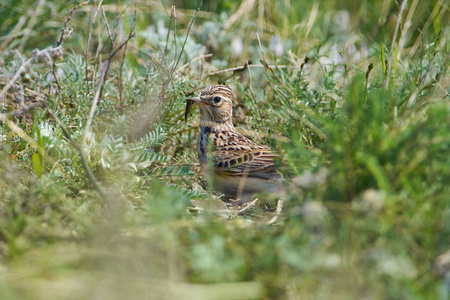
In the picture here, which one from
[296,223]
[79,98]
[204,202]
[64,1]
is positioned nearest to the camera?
[296,223]

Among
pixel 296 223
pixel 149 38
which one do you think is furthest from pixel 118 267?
pixel 149 38

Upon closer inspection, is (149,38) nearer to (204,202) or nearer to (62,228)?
(204,202)

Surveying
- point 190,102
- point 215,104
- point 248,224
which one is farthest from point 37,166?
point 215,104

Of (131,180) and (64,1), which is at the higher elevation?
(64,1)

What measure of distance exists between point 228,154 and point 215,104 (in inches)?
19.3

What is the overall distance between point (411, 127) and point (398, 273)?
822mm

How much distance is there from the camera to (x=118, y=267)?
2.13 m

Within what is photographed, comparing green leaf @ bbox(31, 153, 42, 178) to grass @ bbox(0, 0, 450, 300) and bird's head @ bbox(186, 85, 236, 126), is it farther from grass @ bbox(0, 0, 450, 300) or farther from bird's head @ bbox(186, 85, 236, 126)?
bird's head @ bbox(186, 85, 236, 126)

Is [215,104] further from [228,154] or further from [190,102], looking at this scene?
[228,154]

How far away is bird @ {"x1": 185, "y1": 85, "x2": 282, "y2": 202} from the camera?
4.36m

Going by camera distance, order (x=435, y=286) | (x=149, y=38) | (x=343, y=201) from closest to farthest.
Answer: (x=435, y=286) → (x=343, y=201) → (x=149, y=38)

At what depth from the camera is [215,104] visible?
4766mm

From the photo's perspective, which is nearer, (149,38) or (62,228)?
(62,228)

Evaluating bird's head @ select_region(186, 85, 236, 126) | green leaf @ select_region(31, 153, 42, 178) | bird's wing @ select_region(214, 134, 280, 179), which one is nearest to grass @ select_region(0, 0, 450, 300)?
green leaf @ select_region(31, 153, 42, 178)
